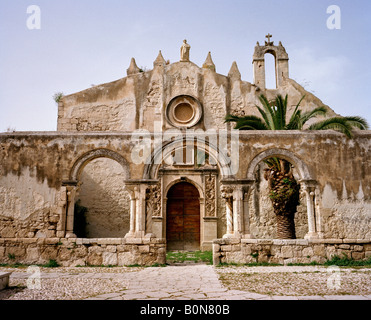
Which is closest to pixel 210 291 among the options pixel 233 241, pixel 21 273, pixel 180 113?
pixel 233 241

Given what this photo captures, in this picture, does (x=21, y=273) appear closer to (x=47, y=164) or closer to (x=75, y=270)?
(x=75, y=270)

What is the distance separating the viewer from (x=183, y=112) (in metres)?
15.9

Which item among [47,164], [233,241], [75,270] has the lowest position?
[75,270]

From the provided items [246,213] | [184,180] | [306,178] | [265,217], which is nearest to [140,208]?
[246,213]

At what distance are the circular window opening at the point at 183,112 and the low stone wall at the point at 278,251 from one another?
803 cm

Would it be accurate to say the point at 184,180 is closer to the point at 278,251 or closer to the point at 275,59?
the point at 278,251

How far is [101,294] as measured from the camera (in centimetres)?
511

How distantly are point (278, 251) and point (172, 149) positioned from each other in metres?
3.97

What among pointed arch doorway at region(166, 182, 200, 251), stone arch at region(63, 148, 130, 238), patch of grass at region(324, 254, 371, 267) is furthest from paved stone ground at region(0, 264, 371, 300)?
pointed arch doorway at region(166, 182, 200, 251)

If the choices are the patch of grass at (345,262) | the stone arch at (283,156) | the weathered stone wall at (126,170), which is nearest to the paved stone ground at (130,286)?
the patch of grass at (345,262)

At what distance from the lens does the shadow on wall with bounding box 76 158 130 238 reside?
14148 mm

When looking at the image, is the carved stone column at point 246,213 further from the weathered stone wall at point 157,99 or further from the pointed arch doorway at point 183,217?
the weathered stone wall at point 157,99

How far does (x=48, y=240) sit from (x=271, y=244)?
19.4 ft

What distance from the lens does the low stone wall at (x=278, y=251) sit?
29.1ft
